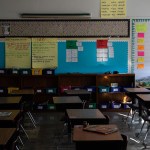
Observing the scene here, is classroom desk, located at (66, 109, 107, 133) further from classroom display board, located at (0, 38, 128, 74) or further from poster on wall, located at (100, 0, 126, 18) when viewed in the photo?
poster on wall, located at (100, 0, 126, 18)

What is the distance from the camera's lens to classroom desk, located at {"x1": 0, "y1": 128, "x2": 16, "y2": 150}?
3436 mm

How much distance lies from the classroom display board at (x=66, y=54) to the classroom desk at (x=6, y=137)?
18.1 ft

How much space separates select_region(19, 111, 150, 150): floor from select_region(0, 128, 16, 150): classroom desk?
191 cm

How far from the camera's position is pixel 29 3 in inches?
371

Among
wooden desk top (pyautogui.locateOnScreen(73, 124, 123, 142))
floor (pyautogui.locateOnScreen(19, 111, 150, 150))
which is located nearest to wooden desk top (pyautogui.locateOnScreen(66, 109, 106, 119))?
floor (pyautogui.locateOnScreen(19, 111, 150, 150))

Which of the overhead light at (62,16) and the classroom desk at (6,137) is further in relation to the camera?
the overhead light at (62,16)

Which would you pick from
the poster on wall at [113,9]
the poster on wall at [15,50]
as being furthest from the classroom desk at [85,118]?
the poster on wall at [113,9]

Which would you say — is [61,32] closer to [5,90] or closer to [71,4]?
[71,4]

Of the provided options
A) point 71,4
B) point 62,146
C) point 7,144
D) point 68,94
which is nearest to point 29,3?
point 71,4

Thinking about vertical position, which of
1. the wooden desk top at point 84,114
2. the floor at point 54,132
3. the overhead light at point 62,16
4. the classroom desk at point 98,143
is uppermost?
the overhead light at point 62,16

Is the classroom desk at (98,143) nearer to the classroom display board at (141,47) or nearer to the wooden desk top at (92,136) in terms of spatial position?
the wooden desk top at (92,136)

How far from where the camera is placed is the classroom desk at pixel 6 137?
3436 millimetres

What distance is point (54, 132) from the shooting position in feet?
23.0

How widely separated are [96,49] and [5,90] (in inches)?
107
